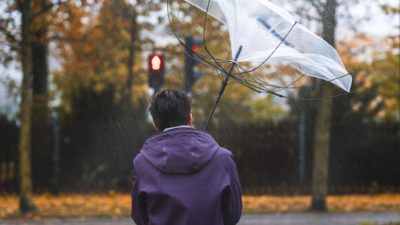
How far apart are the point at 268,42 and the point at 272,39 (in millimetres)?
35

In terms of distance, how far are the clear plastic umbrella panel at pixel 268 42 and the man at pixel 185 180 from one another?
2.05 feet

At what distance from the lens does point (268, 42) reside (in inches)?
144

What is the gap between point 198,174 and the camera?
9.80ft

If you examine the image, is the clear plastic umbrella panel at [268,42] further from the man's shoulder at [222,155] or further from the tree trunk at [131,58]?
the tree trunk at [131,58]

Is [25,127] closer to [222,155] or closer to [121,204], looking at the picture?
[121,204]

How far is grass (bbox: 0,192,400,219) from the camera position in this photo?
42.9 ft

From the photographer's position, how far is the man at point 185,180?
117 inches

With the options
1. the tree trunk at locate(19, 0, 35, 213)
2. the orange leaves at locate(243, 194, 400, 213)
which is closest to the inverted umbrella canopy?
the tree trunk at locate(19, 0, 35, 213)

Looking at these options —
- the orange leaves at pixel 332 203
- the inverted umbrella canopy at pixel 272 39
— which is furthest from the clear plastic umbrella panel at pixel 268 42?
the orange leaves at pixel 332 203

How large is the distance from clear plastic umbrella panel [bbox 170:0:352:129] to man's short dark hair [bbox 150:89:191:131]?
1.60 feet

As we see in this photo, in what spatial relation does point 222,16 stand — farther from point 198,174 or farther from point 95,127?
point 95,127

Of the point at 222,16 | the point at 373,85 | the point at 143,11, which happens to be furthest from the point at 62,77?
the point at 222,16

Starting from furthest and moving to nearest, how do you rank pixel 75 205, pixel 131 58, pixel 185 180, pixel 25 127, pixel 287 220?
1. pixel 131 58
2. pixel 75 205
3. pixel 25 127
4. pixel 287 220
5. pixel 185 180

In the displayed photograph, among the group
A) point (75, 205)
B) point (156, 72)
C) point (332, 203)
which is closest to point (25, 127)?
point (75, 205)
